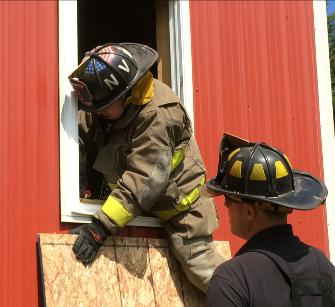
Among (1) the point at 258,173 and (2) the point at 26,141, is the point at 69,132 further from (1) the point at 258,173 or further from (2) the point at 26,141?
(1) the point at 258,173

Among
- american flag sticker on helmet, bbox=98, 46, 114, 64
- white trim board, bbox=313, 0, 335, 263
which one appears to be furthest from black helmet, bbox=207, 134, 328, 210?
white trim board, bbox=313, 0, 335, 263

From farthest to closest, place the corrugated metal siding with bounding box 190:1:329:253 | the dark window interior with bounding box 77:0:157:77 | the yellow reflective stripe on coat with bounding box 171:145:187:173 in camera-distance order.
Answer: the dark window interior with bounding box 77:0:157:77 < the corrugated metal siding with bounding box 190:1:329:253 < the yellow reflective stripe on coat with bounding box 171:145:187:173

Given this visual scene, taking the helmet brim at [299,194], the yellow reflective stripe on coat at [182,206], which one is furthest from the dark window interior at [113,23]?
the helmet brim at [299,194]

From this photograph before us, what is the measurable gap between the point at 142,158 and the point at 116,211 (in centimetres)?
38

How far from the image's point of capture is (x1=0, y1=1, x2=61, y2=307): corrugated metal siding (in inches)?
168

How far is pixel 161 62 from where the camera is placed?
5.71 m

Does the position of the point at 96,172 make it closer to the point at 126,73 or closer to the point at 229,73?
the point at 126,73

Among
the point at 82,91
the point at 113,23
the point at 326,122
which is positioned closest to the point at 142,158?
the point at 82,91

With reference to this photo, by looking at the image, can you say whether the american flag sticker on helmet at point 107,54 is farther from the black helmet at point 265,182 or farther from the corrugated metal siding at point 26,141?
the black helmet at point 265,182

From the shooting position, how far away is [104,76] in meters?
4.44

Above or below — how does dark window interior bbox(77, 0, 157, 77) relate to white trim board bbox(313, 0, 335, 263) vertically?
above

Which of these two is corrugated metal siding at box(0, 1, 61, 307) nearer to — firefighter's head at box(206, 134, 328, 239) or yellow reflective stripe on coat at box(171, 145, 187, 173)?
yellow reflective stripe on coat at box(171, 145, 187, 173)

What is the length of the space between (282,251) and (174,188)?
1.83 m

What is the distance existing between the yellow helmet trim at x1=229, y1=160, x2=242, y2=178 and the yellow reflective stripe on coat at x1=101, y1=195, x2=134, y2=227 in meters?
1.40
